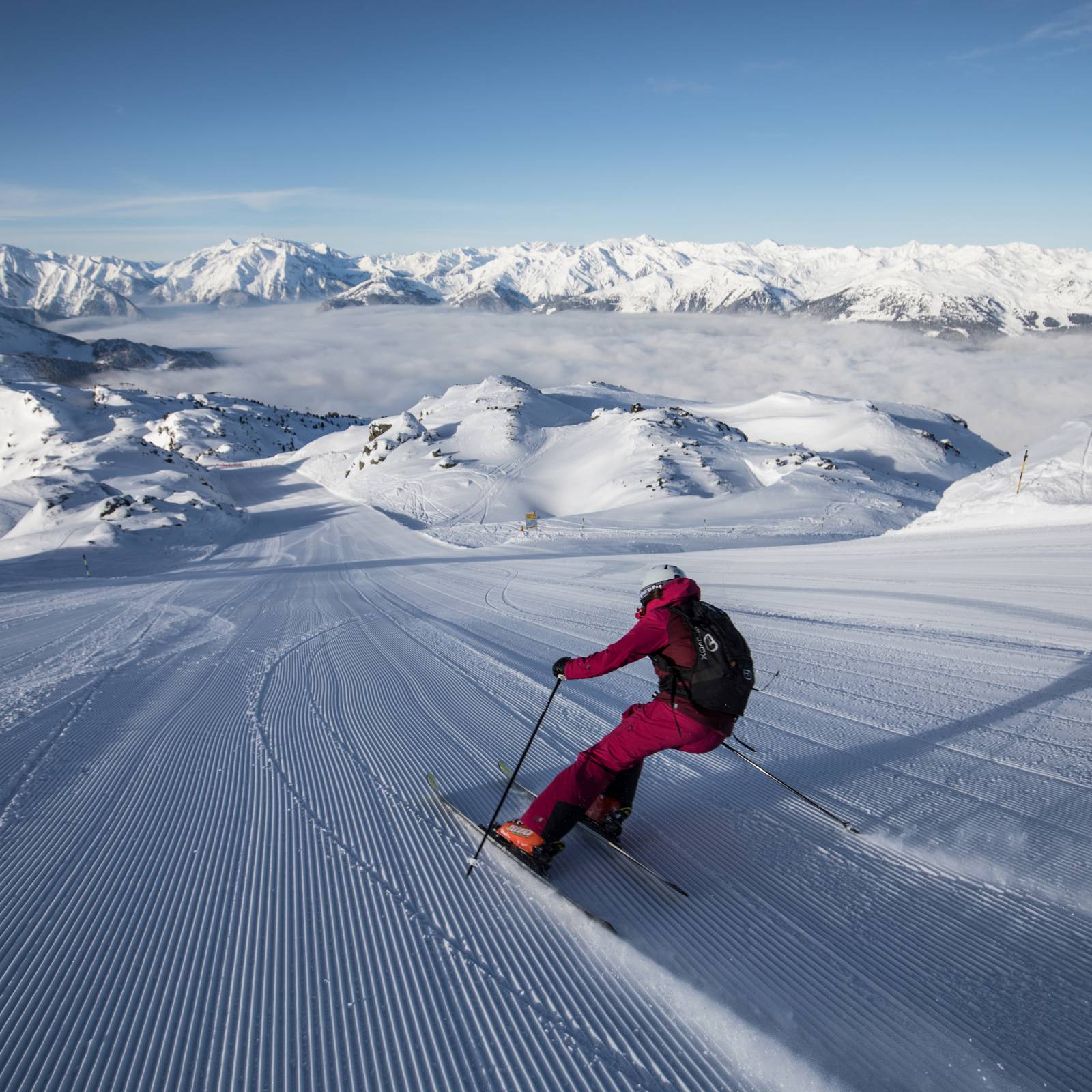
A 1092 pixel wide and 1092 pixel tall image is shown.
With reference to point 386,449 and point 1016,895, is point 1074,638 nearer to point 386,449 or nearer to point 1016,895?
point 1016,895

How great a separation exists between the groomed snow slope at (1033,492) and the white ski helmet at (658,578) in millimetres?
13213

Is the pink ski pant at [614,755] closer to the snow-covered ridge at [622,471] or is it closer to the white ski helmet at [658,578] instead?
the white ski helmet at [658,578]

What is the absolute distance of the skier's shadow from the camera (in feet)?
15.0

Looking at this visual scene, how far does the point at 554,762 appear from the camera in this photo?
507 cm

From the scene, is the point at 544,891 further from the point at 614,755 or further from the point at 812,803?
the point at 812,803

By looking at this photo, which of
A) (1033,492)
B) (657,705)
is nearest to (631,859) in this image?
(657,705)

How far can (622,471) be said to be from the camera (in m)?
50.5

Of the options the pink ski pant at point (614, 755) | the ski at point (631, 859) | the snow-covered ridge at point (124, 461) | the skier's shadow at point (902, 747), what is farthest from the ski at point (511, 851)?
the snow-covered ridge at point (124, 461)

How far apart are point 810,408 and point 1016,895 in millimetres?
110599

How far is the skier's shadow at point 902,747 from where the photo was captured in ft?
15.0

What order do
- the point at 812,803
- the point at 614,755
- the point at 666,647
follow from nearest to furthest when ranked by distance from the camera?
the point at 666,647 < the point at 614,755 < the point at 812,803

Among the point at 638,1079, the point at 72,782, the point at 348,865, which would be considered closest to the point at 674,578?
the point at 638,1079

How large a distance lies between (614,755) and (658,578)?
3.57ft

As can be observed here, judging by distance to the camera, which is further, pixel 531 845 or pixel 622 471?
pixel 622 471
